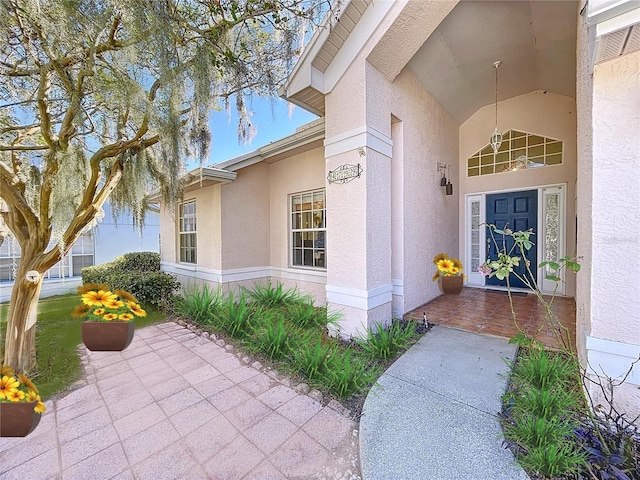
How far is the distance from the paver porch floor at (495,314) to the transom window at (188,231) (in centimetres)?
574

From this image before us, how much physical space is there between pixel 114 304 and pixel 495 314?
5.29m

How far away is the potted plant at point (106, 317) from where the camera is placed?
5.49 feet

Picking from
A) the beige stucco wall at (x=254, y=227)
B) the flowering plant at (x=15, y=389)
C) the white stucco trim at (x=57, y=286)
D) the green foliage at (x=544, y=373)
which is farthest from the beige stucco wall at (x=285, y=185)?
the white stucco trim at (x=57, y=286)

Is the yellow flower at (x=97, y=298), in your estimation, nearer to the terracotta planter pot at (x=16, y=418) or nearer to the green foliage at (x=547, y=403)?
the terracotta planter pot at (x=16, y=418)

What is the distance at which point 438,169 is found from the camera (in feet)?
18.6

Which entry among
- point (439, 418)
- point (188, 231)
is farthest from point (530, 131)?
point (188, 231)

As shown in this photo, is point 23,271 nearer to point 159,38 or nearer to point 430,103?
point 159,38

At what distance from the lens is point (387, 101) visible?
399 cm

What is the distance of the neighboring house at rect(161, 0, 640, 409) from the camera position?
6.46ft

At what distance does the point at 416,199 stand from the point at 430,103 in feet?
6.94

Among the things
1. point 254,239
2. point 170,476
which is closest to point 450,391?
point 170,476

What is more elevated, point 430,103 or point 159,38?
point 430,103

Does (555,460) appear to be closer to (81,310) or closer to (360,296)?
(360,296)

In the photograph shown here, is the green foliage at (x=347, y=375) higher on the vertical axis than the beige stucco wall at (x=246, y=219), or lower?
lower
